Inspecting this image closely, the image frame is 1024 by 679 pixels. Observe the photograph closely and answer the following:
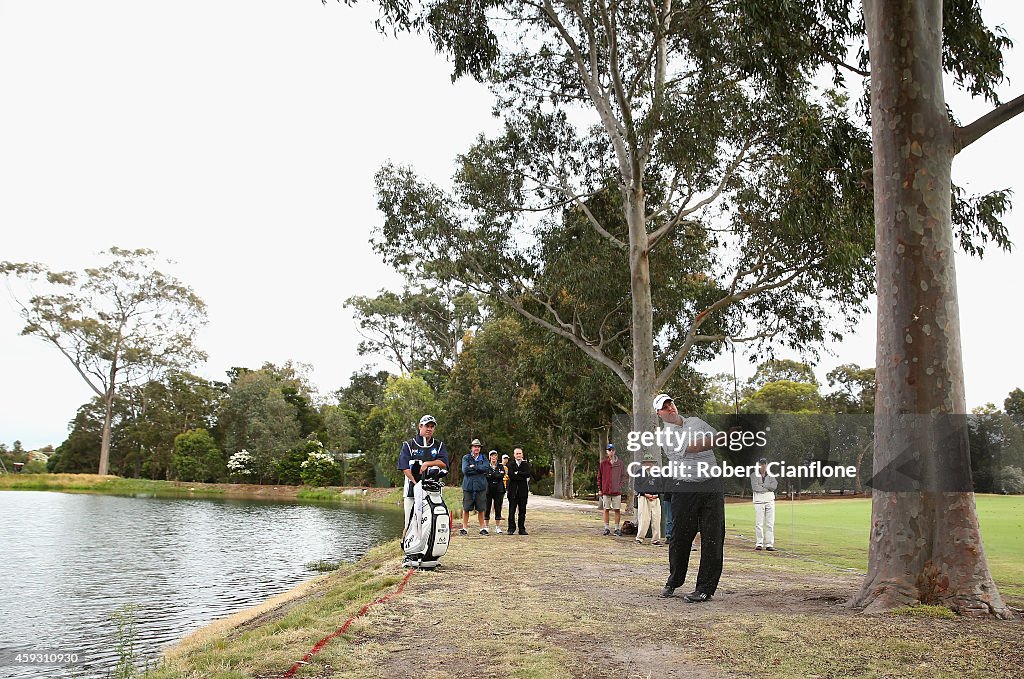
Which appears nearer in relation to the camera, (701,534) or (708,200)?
(701,534)

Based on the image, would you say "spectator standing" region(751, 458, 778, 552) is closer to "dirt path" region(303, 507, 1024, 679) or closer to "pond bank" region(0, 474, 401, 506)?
"dirt path" region(303, 507, 1024, 679)

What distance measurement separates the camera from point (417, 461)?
9812 mm

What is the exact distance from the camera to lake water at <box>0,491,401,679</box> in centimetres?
932

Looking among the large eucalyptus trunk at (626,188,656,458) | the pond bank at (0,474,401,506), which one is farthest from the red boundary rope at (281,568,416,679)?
the pond bank at (0,474,401,506)

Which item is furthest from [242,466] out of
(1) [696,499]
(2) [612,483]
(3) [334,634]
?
(3) [334,634]

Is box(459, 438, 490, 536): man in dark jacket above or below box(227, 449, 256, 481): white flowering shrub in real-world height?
above

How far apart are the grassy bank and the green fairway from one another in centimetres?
328

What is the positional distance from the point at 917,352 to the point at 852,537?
1330cm

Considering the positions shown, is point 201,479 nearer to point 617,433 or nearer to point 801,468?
point 617,433

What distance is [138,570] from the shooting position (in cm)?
1518

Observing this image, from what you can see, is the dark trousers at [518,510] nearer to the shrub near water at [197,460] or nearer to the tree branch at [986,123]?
the tree branch at [986,123]

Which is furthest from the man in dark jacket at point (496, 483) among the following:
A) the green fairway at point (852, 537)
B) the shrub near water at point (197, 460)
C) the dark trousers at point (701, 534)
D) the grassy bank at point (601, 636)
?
the shrub near water at point (197, 460)

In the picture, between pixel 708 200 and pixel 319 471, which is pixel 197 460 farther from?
pixel 708 200

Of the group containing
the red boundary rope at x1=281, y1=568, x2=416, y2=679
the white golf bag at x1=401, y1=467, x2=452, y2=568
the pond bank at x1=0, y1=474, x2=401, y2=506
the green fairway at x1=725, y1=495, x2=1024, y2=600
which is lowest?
the pond bank at x1=0, y1=474, x2=401, y2=506
